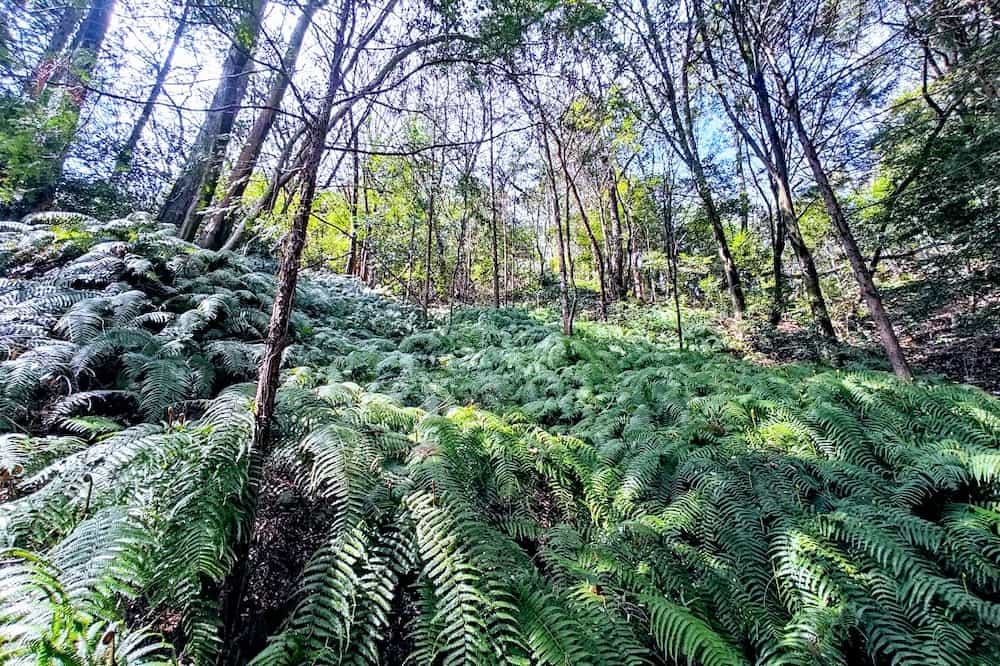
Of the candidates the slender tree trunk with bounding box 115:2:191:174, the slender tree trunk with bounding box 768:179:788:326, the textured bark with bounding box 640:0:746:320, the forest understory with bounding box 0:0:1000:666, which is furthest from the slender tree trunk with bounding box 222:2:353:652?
the slender tree trunk with bounding box 768:179:788:326

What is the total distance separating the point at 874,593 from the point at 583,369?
3.47 metres

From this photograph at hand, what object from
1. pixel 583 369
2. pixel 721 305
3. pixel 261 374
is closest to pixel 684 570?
pixel 261 374

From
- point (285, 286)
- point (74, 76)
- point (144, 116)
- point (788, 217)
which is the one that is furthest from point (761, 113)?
point (144, 116)

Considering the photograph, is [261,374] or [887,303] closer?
[261,374]

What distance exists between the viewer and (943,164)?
6.10 m

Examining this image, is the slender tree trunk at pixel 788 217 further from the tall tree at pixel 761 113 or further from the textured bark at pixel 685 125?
the textured bark at pixel 685 125

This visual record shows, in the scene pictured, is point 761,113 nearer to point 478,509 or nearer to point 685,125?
point 685,125

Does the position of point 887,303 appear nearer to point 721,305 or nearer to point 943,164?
point 943,164

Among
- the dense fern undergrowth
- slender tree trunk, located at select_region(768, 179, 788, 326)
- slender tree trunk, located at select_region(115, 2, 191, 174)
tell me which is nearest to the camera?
the dense fern undergrowth

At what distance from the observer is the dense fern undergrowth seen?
1.50 m

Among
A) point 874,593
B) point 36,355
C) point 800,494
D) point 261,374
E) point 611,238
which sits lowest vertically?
point 874,593

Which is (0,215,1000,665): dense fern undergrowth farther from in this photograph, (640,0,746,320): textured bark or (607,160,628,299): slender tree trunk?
(607,160,628,299): slender tree trunk

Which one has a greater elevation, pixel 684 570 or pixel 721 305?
pixel 721 305

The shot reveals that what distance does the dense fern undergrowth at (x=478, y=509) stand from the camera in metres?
1.50
